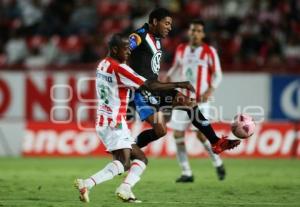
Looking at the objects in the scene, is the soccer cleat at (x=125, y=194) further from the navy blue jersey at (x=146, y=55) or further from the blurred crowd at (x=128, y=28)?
the blurred crowd at (x=128, y=28)

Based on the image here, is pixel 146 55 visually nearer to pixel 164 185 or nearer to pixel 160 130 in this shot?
pixel 160 130

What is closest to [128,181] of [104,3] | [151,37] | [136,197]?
[136,197]

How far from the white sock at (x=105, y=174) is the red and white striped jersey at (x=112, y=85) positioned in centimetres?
52

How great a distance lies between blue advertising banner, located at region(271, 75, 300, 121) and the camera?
20.4 metres

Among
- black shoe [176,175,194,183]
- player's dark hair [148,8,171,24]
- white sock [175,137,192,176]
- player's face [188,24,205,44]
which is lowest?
black shoe [176,175,194,183]

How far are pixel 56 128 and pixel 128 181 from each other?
9042 mm

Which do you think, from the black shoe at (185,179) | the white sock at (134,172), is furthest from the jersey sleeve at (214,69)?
the white sock at (134,172)

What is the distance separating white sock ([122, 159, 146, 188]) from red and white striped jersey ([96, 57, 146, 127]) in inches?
25.5

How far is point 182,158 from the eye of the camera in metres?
13.7

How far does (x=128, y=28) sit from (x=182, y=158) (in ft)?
26.0

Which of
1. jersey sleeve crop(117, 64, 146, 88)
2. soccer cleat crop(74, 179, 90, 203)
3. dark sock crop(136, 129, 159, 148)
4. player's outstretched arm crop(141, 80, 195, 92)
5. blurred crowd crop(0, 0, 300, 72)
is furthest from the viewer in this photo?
blurred crowd crop(0, 0, 300, 72)

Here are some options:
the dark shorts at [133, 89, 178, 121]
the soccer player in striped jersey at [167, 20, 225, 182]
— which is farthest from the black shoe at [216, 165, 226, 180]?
the dark shorts at [133, 89, 178, 121]

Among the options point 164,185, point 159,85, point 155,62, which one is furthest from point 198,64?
point 159,85

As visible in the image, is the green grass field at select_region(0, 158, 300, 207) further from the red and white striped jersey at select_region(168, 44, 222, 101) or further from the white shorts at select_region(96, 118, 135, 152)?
the red and white striped jersey at select_region(168, 44, 222, 101)
